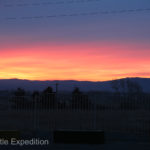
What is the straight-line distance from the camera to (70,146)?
51.6 ft

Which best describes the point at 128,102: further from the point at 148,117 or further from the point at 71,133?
the point at 148,117

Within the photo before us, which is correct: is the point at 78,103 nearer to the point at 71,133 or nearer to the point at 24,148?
the point at 71,133

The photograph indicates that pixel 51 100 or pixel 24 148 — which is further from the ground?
pixel 51 100

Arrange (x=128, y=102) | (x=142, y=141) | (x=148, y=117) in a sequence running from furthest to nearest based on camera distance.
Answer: (x=148, y=117)
(x=128, y=102)
(x=142, y=141)

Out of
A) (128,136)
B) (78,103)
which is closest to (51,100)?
(78,103)

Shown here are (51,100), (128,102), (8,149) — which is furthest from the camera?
(51,100)

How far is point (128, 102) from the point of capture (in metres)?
19.5

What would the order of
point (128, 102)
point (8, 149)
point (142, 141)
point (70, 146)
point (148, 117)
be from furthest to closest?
point (148, 117) < point (128, 102) < point (142, 141) < point (70, 146) < point (8, 149)

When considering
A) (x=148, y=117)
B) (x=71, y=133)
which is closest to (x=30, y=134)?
(x=71, y=133)

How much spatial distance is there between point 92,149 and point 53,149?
1.61m

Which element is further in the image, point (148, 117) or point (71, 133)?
point (148, 117)

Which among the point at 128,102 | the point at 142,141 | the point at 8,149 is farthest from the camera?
the point at 128,102

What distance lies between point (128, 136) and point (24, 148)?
5880 mm

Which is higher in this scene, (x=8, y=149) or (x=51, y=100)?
(x=51, y=100)
